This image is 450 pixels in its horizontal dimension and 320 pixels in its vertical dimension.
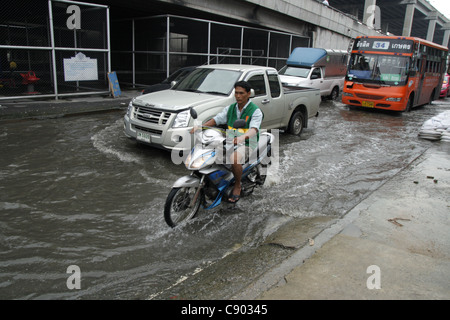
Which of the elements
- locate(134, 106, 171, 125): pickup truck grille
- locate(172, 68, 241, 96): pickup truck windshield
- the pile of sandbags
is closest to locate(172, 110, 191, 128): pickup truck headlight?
locate(134, 106, 171, 125): pickup truck grille

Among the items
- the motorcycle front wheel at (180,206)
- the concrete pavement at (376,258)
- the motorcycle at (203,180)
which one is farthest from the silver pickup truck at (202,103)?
the concrete pavement at (376,258)

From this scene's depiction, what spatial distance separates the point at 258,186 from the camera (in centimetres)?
600

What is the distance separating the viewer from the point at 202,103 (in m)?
6.96

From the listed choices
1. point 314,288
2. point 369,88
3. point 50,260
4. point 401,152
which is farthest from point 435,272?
point 369,88

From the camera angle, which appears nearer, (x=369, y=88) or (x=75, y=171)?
(x=75, y=171)

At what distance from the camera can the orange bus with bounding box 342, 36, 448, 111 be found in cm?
1451

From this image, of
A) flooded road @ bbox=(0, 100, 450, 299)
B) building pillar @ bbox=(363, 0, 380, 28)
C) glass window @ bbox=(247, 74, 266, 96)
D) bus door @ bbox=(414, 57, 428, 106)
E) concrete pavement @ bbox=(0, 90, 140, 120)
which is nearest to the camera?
flooded road @ bbox=(0, 100, 450, 299)

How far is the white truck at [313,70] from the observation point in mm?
16594

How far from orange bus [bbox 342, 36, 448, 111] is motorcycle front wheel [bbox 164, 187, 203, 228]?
12.6m

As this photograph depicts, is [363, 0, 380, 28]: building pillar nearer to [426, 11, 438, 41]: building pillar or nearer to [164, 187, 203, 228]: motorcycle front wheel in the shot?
[426, 11, 438, 41]: building pillar

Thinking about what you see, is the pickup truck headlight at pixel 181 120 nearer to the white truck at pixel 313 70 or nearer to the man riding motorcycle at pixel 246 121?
the man riding motorcycle at pixel 246 121

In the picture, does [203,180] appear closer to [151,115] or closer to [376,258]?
[376,258]
